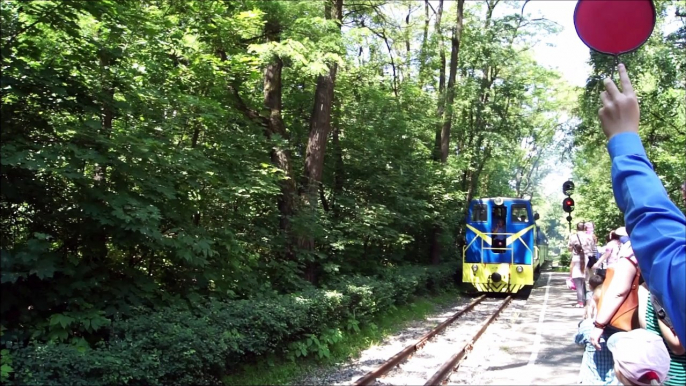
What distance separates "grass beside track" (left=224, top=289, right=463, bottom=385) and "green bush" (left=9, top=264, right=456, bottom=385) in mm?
160

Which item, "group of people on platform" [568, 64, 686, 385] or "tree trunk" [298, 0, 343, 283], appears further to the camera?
"tree trunk" [298, 0, 343, 283]

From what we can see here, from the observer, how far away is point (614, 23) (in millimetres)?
1753

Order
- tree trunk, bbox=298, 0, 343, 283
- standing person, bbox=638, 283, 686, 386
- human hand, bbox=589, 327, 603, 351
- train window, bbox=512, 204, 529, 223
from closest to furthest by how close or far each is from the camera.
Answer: standing person, bbox=638, 283, 686, 386, human hand, bbox=589, 327, 603, 351, tree trunk, bbox=298, 0, 343, 283, train window, bbox=512, 204, 529, 223

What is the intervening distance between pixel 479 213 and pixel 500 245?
1.39 meters

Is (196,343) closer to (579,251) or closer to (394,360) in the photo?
(394,360)

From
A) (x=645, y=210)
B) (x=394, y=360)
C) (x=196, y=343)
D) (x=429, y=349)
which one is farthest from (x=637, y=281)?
(x=429, y=349)

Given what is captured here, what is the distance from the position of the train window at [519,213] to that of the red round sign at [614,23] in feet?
56.9

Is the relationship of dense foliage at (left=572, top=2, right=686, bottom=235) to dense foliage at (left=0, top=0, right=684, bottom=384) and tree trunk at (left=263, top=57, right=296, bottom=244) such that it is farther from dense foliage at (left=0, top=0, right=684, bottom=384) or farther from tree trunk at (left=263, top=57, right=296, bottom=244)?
tree trunk at (left=263, top=57, right=296, bottom=244)

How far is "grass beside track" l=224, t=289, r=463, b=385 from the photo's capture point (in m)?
7.33

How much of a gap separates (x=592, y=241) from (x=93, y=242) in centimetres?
996

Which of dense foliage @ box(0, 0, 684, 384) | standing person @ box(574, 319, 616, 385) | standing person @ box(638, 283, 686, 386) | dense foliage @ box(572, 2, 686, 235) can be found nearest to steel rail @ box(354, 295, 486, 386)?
dense foliage @ box(0, 0, 684, 384)

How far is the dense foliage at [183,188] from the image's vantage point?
18.3 feet

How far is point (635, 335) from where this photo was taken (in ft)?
8.70

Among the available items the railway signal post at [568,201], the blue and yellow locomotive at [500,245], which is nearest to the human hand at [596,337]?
the railway signal post at [568,201]
